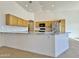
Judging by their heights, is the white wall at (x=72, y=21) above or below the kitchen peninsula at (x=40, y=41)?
above

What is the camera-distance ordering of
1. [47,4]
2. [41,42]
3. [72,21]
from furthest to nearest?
[72,21] → [47,4] → [41,42]

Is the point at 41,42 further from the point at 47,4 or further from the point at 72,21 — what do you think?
the point at 72,21

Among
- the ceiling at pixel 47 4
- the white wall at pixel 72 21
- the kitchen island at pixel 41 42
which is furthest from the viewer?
the white wall at pixel 72 21

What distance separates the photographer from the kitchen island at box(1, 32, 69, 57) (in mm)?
4570

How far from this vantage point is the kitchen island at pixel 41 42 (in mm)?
4570

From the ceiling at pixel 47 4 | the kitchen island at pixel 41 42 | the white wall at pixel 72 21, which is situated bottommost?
the kitchen island at pixel 41 42

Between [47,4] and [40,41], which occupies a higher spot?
[47,4]

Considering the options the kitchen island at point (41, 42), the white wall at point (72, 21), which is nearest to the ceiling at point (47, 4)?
the white wall at point (72, 21)

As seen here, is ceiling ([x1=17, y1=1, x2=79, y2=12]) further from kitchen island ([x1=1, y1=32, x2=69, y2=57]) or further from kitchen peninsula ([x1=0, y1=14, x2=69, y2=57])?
kitchen island ([x1=1, y1=32, x2=69, y2=57])

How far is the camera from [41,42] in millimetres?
4906

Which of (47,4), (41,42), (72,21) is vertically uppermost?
(47,4)

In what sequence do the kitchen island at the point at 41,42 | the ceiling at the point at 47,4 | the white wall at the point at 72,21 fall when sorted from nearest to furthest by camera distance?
the kitchen island at the point at 41,42
the ceiling at the point at 47,4
the white wall at the point at 72,21

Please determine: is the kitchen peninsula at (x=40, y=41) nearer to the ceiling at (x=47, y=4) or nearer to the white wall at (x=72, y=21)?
the ceiling at (x=47, y=4)

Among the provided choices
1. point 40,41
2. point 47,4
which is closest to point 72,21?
point 47,4
